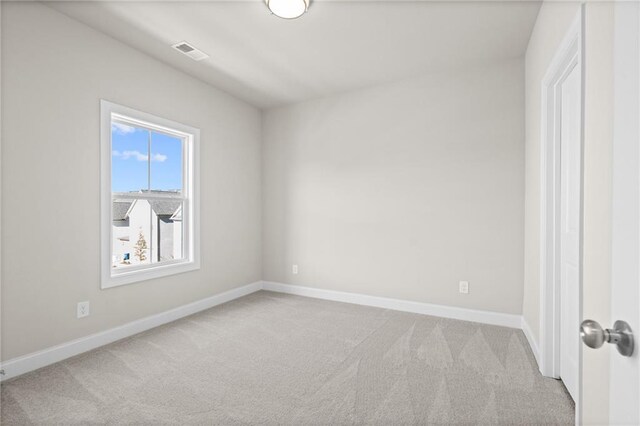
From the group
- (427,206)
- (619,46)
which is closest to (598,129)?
(619,46)

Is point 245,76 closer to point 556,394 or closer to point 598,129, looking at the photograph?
point 598,129

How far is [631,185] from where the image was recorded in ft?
2.12

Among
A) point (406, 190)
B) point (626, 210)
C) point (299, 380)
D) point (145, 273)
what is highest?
point (406, 190)

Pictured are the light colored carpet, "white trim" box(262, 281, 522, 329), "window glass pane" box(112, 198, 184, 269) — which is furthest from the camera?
"white trim" box(262, 281, 522, 329)

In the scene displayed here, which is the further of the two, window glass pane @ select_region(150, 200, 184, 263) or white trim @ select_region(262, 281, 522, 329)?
window glass pane @ select_region(150, 200, 184, 263)

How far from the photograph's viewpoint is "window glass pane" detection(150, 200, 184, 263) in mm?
3475

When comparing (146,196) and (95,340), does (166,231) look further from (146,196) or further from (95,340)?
(95,340)

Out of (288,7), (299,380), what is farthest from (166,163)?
(299,380)

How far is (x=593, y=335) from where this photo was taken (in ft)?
2.26

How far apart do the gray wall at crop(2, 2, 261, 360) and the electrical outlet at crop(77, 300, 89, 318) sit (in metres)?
0.04

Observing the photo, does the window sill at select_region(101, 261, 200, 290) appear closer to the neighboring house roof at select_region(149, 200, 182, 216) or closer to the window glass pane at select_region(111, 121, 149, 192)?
the neighboring house roof at select_region(149, 200, 182, 216)

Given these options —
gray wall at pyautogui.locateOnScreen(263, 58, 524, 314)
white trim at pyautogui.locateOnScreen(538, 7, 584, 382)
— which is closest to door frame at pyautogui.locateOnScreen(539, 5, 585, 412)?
white trim at pyautogui.locateOnScreen(538, 7, 584, 382)

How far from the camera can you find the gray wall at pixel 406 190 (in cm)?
328

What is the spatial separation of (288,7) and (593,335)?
2.60 meters
